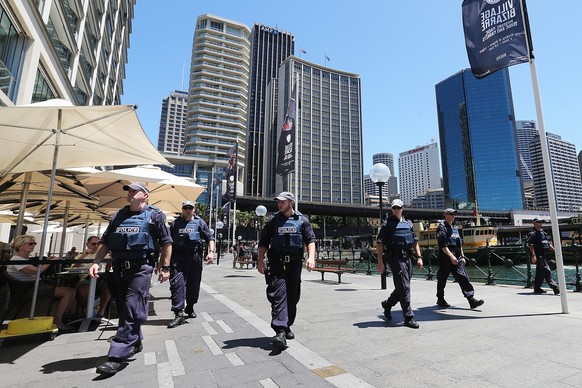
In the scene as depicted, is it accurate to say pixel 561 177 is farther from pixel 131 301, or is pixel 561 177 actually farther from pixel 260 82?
pixel 131 301

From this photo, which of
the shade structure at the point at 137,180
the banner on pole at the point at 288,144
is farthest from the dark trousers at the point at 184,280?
the banner on pole at the point at 288,144

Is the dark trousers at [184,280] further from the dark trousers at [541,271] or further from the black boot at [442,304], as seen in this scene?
the dark trousers at [541,271]

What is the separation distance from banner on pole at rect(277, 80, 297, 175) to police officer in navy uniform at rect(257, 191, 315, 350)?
9470mm

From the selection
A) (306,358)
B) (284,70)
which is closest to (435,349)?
(306,358)

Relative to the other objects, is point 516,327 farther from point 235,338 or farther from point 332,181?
point 332,181

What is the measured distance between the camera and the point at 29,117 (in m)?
4.90

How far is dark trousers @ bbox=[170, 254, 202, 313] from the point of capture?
208 inches

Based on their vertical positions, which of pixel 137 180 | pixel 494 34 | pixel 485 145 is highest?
pixel 485 145

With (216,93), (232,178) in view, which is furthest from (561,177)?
(232,178)

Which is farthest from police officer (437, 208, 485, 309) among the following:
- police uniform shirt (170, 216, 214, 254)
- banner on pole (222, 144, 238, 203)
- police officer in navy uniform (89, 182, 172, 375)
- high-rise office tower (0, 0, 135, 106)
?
banner on pole (222, 144, 238, 203)

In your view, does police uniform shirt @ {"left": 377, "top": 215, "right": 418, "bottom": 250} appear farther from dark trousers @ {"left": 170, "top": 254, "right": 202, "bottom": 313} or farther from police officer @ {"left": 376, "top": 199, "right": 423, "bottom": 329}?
dark trousers @ {"left": 170, "top": 254, "right": 202, "bottom": 313}

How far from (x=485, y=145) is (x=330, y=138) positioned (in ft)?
217

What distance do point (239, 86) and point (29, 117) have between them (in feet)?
382

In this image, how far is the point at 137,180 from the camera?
22.0 feet
